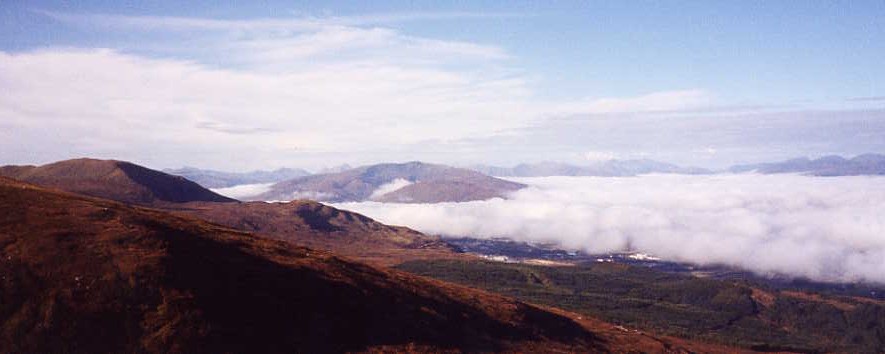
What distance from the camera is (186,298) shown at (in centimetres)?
5091

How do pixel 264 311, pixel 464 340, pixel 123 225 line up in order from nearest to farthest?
pixel 264 311
pixel 123 225
pixel 464 340

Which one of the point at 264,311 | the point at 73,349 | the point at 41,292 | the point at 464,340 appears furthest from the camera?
the point at 464,340

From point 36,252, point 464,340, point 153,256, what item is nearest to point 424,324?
point 464,340

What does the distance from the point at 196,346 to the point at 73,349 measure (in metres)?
8.31

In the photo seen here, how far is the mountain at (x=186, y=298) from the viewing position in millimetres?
46188

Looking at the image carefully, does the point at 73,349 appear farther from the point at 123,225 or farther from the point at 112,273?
the point at 123,225

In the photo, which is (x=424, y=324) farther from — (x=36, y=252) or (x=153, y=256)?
(x=36, y=252)

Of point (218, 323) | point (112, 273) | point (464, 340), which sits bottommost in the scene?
point (464, 340)

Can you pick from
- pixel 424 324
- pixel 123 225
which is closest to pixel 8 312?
pixel 123 225

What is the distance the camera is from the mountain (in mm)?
46188

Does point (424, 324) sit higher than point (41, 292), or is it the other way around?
point (41, 292)

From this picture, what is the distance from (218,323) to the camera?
49.6 metres

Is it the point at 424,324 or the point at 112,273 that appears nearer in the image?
the point at 112,273

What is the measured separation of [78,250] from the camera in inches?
2109
